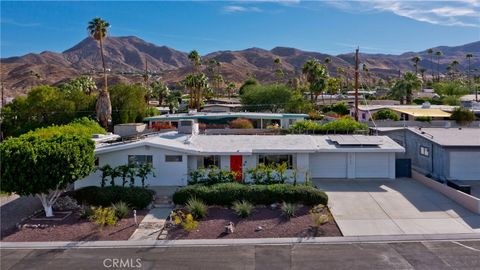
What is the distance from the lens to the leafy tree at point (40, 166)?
Result: 19828 millimetres

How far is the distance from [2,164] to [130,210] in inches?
243

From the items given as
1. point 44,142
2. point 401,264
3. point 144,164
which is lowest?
point 401,264

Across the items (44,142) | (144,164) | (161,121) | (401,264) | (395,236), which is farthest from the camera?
(161,121)

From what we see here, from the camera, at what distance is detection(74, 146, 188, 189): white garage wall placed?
88.7 feet

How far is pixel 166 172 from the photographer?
2731cm

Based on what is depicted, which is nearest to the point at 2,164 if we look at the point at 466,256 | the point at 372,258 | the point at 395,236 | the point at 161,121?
the point at 372,258

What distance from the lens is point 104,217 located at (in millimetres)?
20047

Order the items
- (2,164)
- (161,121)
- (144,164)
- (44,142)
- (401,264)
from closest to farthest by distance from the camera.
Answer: (401,264)
(2,164)
(44,142)
(144,164)
(161,121)

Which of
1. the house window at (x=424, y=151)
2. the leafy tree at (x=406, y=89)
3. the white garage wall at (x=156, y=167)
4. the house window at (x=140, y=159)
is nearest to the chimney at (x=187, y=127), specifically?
the white garage wall at (x=156, y=167)

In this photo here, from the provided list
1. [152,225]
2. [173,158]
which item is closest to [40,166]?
[152,225]

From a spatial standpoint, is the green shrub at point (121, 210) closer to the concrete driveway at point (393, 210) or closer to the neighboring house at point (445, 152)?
the concrete driveway at point (393, 210)

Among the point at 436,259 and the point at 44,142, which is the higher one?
the point at 44,142

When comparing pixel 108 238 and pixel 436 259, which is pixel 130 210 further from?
pixel 436 259

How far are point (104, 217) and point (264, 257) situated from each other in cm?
781
